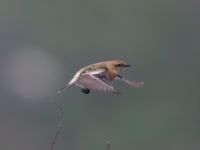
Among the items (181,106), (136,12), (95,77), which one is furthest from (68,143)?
(95,77)

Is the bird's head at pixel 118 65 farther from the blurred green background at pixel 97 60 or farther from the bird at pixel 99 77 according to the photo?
the blurred green background at pixel 97 60

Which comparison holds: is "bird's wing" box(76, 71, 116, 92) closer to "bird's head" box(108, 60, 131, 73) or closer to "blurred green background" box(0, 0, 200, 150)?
"bird's head" box(108, 60, 131, 73)

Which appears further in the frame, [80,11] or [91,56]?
[80,11]

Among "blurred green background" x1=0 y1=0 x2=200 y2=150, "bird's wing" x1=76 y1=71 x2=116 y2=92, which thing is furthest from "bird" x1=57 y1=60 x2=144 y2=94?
"blurred green background" x1=0 y1=0 x2=200 y2=150

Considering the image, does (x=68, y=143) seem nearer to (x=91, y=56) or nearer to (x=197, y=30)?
(x=91, y=56)

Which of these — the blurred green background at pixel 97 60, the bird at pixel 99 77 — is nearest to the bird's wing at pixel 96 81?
the bird at pixel 99 77

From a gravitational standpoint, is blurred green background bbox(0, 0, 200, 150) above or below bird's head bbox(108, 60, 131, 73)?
below

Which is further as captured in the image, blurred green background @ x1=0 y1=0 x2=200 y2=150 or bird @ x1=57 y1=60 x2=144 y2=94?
blurred green background @ x1=0 y1=0 x2=200 y2=150

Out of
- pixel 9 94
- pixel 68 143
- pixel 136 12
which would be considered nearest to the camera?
pixel 68 143
